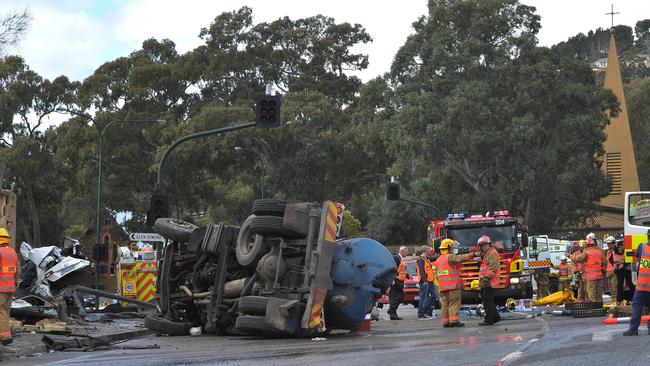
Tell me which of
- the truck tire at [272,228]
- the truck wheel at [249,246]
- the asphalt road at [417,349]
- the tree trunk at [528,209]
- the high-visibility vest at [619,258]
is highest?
the tree trunk at [528,209]

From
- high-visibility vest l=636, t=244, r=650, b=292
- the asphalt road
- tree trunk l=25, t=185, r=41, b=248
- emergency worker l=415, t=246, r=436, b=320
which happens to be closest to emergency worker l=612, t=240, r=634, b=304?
emergency worker l=415, t=246, r=436, b=320

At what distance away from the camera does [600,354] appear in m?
12.2

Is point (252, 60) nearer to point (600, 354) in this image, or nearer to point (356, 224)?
point (356, 224)

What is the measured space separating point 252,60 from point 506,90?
19248mm

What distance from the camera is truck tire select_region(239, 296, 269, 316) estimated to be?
1717 cm

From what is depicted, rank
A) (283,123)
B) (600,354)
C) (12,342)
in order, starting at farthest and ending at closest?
(283,123) → (12,342) → (600,354)

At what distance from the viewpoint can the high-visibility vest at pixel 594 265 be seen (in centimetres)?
2334

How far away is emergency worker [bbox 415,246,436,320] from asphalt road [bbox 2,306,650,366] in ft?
17.7

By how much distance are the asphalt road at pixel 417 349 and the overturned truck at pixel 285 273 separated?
0.37 meters

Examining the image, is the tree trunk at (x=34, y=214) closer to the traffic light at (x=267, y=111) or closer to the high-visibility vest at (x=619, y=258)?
the traffic light at (x=267, y=111)

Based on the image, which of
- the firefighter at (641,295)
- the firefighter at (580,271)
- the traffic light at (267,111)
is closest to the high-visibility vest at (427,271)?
the firefighter at (580,271)

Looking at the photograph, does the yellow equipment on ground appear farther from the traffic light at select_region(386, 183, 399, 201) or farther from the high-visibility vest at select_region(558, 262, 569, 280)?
the traffic light at select_region(386, 183, 399, 201)

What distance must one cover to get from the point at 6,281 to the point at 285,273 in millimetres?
4338

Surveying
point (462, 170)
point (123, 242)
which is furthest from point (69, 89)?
point (462, 170)
